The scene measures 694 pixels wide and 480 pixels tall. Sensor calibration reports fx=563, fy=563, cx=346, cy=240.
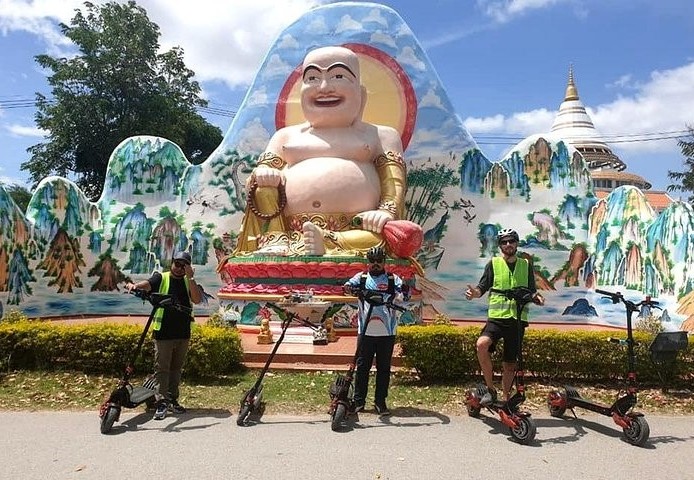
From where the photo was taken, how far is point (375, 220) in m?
10.5

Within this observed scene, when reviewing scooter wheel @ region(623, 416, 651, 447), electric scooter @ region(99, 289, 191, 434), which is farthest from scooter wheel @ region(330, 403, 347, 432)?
scooter wheel @ region(623, 416, 651, 447)

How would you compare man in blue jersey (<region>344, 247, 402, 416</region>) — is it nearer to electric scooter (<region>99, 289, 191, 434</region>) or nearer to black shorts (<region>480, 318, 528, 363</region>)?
black shorts (<region>480, 318, 528, 363</region>)

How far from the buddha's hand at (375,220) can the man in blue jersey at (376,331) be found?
5.34 meters

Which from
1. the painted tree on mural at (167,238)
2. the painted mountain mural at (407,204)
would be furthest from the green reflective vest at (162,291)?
the painted tree on mural at (167,238)

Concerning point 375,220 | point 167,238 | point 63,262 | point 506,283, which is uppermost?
point 375,220

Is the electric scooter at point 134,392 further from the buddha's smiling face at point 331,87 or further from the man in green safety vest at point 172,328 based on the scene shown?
the buddha's smiling face at point 331,87

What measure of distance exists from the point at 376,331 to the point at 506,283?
47.8 inches

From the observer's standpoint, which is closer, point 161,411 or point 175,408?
point 161,411

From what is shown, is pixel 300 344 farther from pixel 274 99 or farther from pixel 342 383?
pixel 274 99

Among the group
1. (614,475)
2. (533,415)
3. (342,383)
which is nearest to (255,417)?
(342,383)

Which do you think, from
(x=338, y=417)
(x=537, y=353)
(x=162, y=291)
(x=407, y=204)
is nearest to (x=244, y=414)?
(x=338, y=417)

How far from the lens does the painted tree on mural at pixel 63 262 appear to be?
12.7m

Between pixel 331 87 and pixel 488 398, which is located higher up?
pixel 331 87

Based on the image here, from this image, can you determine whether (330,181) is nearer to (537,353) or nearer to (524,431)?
(537,353)
